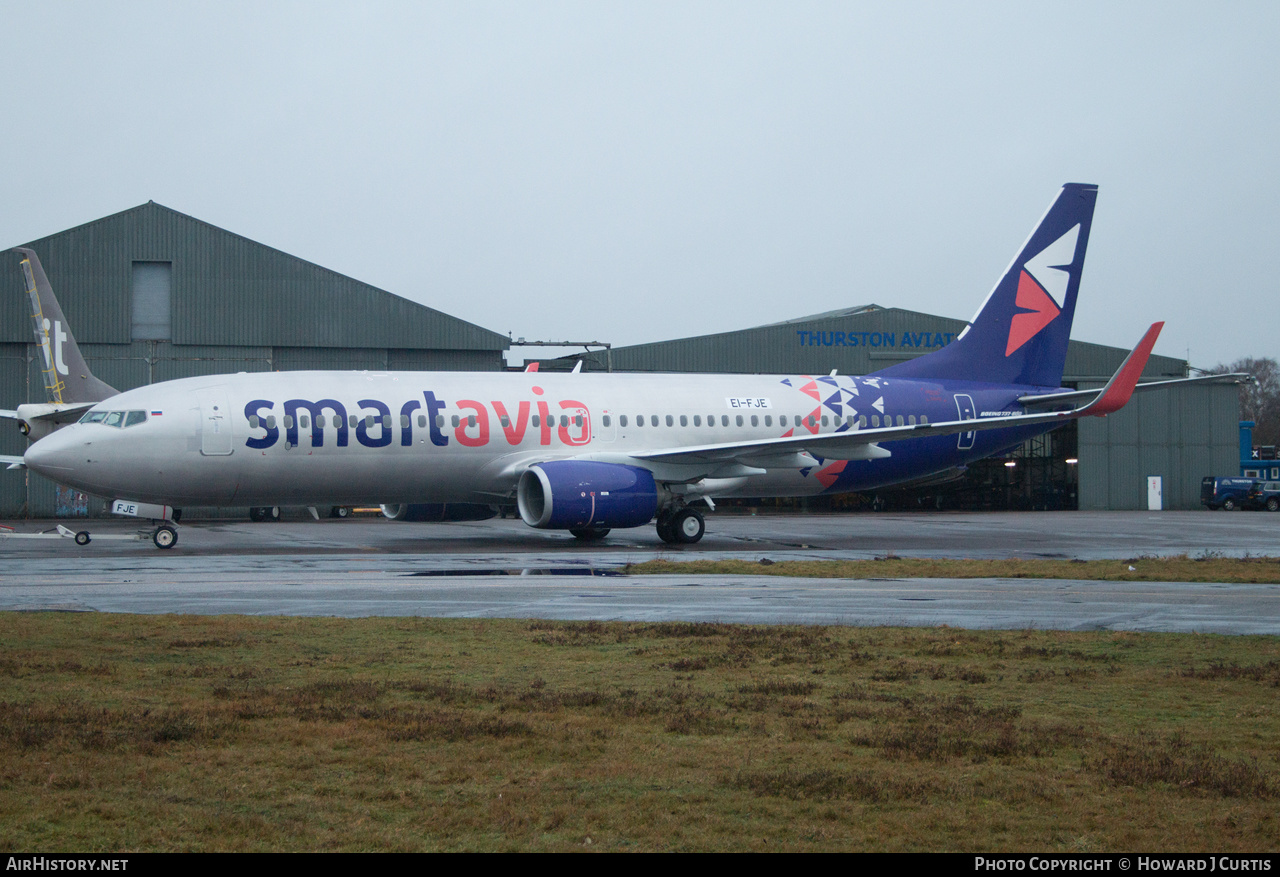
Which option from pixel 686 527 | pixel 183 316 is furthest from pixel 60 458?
pixel 183 316

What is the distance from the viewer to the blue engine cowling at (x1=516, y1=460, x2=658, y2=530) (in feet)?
71.7

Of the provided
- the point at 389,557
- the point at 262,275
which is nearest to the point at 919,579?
the point at 389,557

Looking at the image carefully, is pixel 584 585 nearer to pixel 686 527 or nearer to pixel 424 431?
pixel 424 431

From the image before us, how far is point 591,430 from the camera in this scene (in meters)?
24.6

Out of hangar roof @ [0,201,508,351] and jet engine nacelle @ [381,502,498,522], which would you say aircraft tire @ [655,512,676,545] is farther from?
hangar roof @ [0,201,508,351]

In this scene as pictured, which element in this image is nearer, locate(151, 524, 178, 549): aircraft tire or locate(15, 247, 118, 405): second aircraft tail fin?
locate(151, 524, 178, 549): aircraft tire

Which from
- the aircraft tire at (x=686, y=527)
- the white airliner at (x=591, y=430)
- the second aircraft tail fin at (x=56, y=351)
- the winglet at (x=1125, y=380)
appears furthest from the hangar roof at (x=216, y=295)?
the winglet at (x=1125, y=380)

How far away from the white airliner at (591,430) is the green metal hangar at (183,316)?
9712 mm

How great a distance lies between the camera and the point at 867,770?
18.1ft

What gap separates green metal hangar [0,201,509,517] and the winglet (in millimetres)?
24217

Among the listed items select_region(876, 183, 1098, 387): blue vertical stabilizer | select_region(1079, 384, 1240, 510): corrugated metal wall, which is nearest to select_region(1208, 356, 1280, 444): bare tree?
select_region(1079, 384, 1240, 510): corrugated metal wall

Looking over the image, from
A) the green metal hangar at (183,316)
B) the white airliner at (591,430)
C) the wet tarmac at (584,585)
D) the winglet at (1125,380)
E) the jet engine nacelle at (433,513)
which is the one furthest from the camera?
the green metal hangar at (183,316)

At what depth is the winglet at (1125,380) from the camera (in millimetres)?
22594

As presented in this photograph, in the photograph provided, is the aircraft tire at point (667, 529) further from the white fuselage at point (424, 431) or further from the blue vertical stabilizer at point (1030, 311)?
the blue vertical stabilizer at point (1030, 311)
